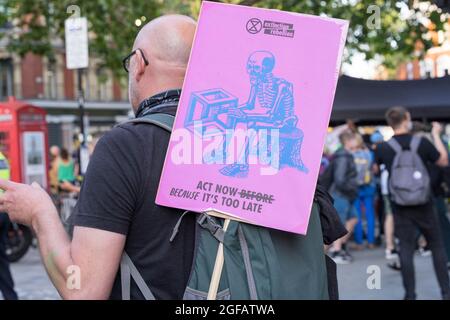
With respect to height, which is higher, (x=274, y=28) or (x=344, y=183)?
(x=274, y=28)

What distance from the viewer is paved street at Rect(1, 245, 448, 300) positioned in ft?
24.0

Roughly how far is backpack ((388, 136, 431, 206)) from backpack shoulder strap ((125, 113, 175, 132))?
4.92 metres

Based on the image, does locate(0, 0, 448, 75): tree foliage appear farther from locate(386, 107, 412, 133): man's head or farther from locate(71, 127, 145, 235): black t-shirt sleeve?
locate(71, 127, 145, 235): black t-shirt sleeve

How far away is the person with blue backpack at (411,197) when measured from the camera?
645 centimetres

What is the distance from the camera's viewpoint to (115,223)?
1.78 m

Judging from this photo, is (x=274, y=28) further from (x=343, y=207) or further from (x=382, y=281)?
(x=343, y=207)

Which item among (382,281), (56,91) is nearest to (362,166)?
(382,281)

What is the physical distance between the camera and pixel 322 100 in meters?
1.82

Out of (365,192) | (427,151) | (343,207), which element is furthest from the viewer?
(365,192)

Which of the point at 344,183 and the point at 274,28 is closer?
Answer: the point at 274,28

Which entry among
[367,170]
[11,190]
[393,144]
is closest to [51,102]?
[367,170]

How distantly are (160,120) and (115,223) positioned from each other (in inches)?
12.8

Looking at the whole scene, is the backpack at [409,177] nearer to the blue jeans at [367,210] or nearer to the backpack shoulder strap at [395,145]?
the backpack shoulder strap at [395,145]

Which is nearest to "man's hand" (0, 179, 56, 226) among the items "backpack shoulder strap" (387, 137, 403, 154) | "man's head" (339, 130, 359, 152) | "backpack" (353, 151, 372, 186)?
"backpack shoulder strap" (387, 137, 403, 154)
